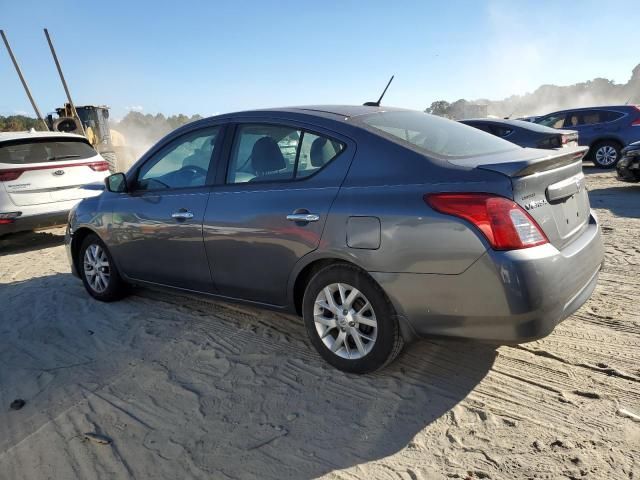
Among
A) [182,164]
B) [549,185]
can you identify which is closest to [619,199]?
[549,185]

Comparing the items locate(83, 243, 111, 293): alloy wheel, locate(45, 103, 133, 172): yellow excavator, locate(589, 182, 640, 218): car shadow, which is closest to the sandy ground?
locate(83, 243, 111, 293): alloy wheel

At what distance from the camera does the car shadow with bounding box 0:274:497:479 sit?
2541 millimetres

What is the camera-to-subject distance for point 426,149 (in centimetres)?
291

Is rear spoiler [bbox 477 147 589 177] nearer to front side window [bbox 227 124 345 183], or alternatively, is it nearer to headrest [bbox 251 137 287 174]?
front side window [bbox 227 124 345 183]

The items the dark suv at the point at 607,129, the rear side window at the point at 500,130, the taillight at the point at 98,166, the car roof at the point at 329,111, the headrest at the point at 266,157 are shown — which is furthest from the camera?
the dark suv at the point at 607,129

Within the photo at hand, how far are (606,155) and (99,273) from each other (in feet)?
41.1

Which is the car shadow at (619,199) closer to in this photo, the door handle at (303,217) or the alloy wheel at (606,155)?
the alloy wheel at (606,155)

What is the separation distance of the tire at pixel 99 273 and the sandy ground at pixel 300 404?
1.81 ft

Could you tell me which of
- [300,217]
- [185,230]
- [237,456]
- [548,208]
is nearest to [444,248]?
[548,208]

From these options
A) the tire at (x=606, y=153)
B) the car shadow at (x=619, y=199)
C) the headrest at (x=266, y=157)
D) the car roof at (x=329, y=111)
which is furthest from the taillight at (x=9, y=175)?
the tire at (x=606, y=153)

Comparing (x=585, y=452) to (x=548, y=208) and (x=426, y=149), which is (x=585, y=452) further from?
(x=426, y=149)

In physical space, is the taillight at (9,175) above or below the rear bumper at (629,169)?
above

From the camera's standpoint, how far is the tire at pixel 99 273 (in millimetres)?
4719

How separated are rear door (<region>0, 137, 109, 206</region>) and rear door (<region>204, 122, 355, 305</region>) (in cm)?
475
